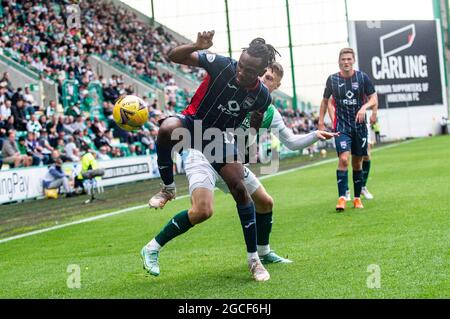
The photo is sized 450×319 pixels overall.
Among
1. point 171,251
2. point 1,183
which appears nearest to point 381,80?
point 1,183

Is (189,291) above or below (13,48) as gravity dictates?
below

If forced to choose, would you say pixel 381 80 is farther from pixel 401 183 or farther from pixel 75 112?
pixel 401 183

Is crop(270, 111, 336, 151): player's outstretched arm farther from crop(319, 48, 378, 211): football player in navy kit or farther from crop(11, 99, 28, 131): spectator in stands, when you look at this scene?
crop(11, 99, 28, 131): spectator in stands

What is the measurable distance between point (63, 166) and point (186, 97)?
18.9 meters

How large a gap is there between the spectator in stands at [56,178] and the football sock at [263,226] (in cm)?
1508

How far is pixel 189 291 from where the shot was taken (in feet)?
20.1

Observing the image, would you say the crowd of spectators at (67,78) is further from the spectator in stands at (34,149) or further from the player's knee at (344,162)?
the player's knee at (344,162)

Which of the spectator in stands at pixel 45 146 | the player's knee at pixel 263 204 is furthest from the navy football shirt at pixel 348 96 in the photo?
the spectator in stands at pixel 45 146

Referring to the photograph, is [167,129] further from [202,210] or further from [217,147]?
[202,210]

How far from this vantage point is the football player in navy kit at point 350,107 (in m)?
11.9

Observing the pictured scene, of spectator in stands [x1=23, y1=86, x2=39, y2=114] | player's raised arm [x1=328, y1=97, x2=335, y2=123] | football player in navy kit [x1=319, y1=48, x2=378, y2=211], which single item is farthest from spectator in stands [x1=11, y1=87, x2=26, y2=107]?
football player in navy kit [x1=319, y1=48, x2=378, y2=211]

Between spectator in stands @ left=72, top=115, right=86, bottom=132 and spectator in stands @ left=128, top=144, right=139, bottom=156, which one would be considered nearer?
spectator in stands @ left=72, top=115, right=86, bottom=132

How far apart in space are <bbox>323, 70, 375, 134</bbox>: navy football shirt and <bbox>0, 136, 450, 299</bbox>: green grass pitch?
129 cm

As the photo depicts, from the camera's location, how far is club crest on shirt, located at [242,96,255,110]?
21.8ft
